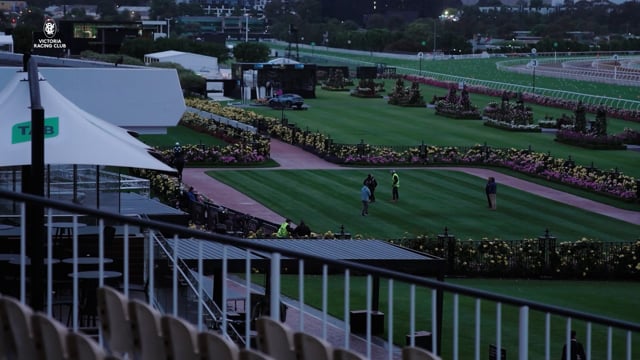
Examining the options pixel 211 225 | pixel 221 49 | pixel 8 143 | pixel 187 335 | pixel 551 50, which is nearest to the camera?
pixel 187 335

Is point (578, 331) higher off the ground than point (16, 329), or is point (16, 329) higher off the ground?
point (16, 329)

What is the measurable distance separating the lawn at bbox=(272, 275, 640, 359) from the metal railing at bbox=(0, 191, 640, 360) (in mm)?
32

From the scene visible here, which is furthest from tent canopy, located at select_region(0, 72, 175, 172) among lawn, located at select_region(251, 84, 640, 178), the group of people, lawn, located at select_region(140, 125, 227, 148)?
lawn, located at select_region(140, 125, 227, 148)

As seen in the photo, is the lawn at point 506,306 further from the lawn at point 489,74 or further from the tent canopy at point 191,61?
the tent canopy at point 191,61

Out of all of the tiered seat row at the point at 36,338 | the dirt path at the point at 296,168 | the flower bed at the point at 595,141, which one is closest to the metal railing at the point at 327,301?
the tiered seat row at the point at 36,338

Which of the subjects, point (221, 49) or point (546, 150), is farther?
point (221, 49)

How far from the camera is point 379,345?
69.1ft

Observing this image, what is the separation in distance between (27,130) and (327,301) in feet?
18.1

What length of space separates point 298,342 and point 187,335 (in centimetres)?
70

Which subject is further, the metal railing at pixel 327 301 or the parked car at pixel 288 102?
the parked car at pixel 288 102

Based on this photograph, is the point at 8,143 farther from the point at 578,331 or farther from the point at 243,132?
the point at 243,132

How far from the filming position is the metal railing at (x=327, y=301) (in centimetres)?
963

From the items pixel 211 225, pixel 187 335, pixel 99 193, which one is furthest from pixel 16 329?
pixel 211 225

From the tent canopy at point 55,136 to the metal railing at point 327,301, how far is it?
2.59ft
